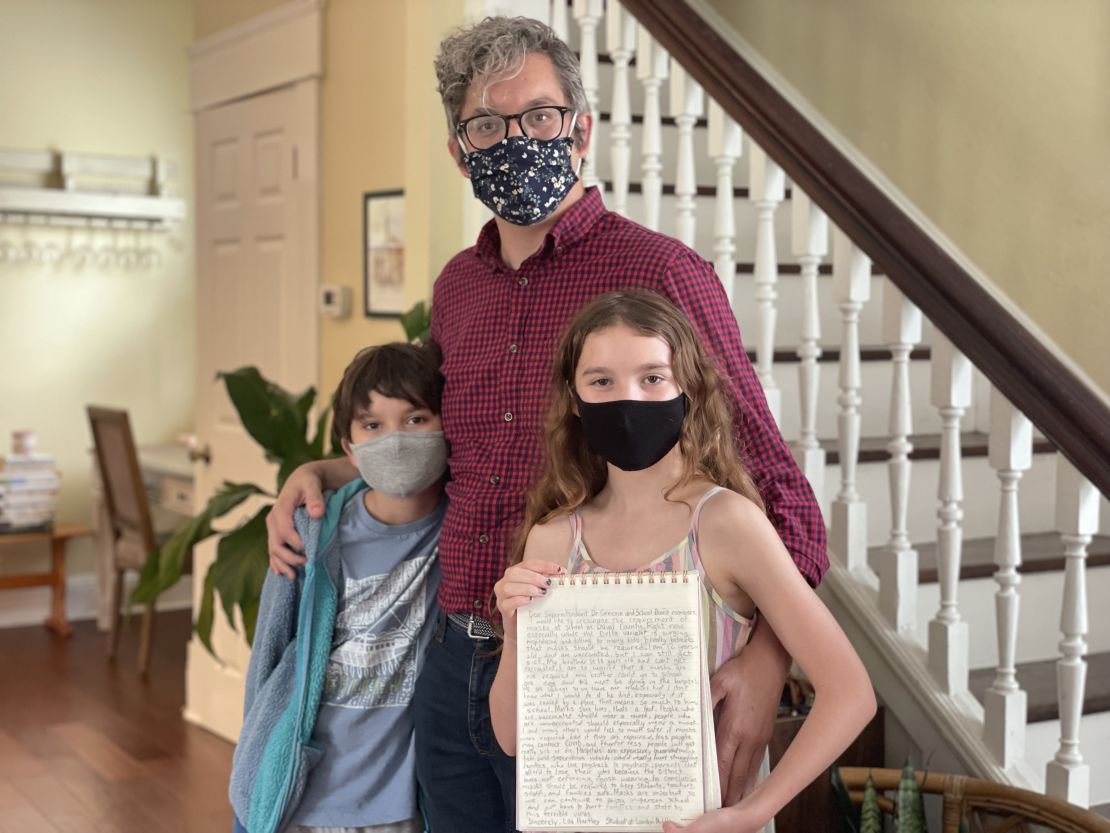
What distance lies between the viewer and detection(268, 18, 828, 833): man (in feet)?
4.85

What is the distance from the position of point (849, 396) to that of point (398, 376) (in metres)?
1.02

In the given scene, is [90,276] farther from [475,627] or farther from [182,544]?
[475,627]

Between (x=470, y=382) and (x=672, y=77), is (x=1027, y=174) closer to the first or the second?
(x=672, y=77)

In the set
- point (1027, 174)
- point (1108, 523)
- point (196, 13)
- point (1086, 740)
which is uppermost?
point (196, 13)

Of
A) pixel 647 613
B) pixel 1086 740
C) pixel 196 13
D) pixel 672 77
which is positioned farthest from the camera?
pixel 196 13

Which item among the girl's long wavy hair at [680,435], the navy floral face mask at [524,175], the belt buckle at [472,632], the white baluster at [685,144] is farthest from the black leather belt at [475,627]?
the white baluster at [685,144]

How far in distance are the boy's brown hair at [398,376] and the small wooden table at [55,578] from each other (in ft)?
14.2

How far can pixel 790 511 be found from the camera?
4.65ft

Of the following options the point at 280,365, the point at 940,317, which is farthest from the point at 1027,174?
the point at 280,365

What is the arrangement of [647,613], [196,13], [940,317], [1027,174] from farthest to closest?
[196,13]
[1027,174]
[940,317]
[647,613]

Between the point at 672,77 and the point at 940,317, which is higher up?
the point at 672,77

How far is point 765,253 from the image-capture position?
8.39ft

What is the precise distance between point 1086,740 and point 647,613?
1.58 m

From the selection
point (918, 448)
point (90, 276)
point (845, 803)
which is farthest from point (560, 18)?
point (90, 276)
